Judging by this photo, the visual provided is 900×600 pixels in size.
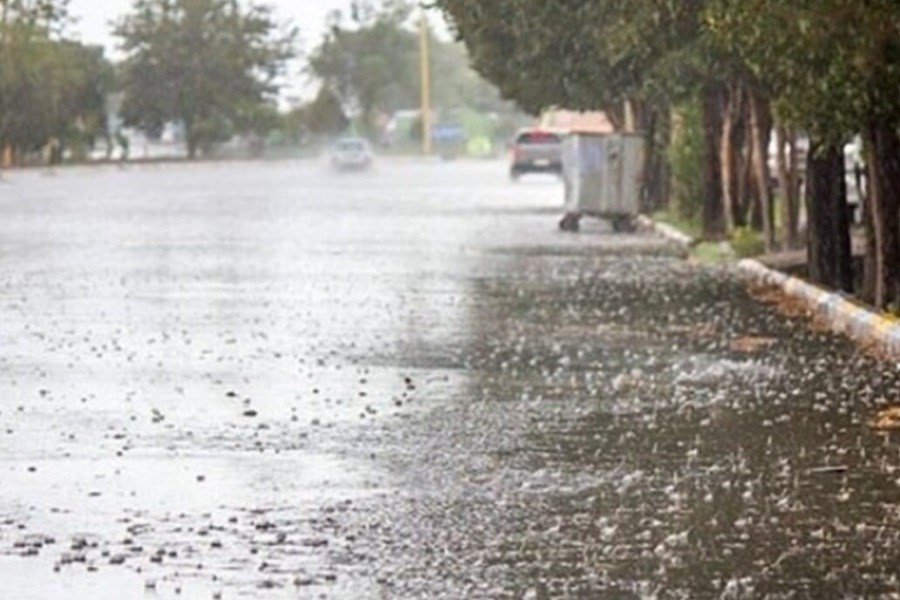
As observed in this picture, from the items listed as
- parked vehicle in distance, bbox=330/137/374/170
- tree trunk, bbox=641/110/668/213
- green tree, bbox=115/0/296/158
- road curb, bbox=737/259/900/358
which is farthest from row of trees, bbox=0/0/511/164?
road curb, bbox=737/259/900/358

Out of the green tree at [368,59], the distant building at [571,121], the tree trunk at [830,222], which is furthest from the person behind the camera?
the green tree at [368,59]

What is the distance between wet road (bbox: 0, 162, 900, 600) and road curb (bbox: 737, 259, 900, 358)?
1.06 ft

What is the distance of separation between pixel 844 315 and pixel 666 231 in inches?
852

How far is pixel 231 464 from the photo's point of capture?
572 inches

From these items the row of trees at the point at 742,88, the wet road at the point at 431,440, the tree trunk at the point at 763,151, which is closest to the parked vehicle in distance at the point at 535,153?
the row of trees at the point at 742,88

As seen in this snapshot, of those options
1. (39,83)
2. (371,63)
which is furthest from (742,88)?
(371,63)

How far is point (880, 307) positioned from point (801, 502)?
1163cm

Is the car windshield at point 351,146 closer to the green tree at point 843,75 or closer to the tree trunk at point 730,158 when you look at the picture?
the tree trunk at point 730,158

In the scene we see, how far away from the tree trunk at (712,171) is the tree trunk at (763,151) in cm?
403

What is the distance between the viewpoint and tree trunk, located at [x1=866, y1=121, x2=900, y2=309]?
2455 cm

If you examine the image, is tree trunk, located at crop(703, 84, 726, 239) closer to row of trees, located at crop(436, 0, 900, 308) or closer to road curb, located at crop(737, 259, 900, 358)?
row of trees, located at crop(436, 0, 900, 308)

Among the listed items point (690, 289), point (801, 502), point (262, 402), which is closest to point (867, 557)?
point (801, 502)

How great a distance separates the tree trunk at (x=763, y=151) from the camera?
36.1 meters

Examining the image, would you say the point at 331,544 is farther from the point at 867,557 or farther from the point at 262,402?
the point at 262,402
